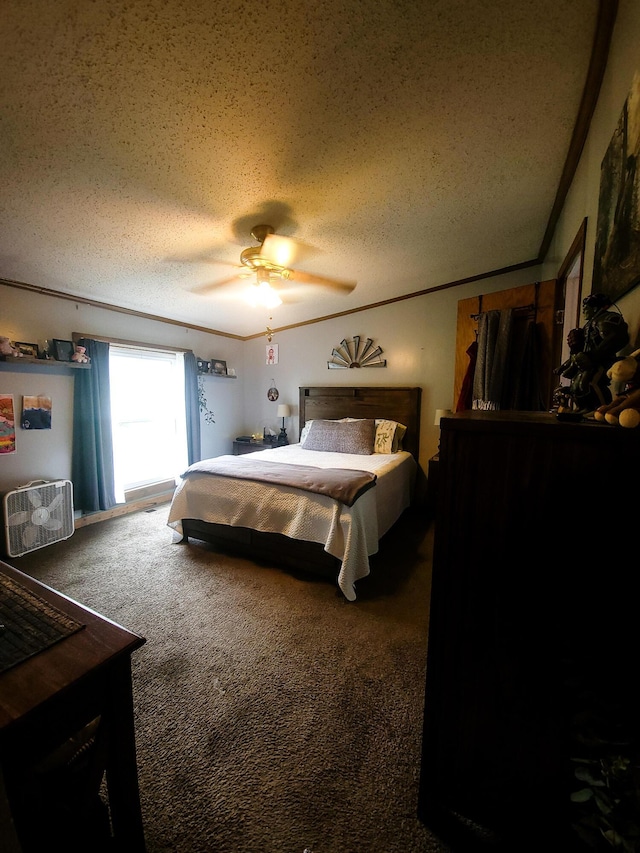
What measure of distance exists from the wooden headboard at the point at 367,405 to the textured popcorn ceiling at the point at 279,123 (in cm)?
166

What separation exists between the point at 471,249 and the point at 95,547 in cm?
412

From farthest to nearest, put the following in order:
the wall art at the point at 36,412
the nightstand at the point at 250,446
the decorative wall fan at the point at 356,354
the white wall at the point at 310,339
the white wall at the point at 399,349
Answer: the nightstand at the point at 250,446 < the decorative wall fan at the point at 356,354 < the white wall at the point at 399,349 < the wall art at the point at 36,412 < the white wall at the point at 310,339

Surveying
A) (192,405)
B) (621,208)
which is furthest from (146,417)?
(621,208)

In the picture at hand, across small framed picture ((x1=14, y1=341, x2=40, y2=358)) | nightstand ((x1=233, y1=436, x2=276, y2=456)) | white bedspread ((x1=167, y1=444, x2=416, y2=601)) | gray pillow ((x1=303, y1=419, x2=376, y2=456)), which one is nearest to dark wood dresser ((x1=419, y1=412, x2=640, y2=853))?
white bedspread ((x1=167, y1=444, x2=416, y2=601))

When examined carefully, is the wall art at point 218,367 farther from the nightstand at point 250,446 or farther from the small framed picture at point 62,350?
the small framed picture at point 62,350

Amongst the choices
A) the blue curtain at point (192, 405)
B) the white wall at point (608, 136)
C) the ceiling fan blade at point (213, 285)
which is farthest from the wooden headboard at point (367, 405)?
the white wall at point (608, 136)

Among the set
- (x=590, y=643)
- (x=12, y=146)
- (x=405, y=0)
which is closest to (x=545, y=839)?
(x=590, y=643)

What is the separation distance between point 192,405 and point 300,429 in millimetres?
1477

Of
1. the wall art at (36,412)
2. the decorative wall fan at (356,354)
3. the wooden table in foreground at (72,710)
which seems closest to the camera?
the wooden table in foreground at (72,710)

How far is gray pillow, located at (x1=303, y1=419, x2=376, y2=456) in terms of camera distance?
3.58 m

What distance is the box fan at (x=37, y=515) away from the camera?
260 cm

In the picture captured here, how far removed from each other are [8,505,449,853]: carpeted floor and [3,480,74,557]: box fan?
0.53ft

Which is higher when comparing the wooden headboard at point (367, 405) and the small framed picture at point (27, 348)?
the small framed picture at point (27, 348)

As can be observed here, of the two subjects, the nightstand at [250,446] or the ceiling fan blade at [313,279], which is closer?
the ceiling fan blade at [313,279]
